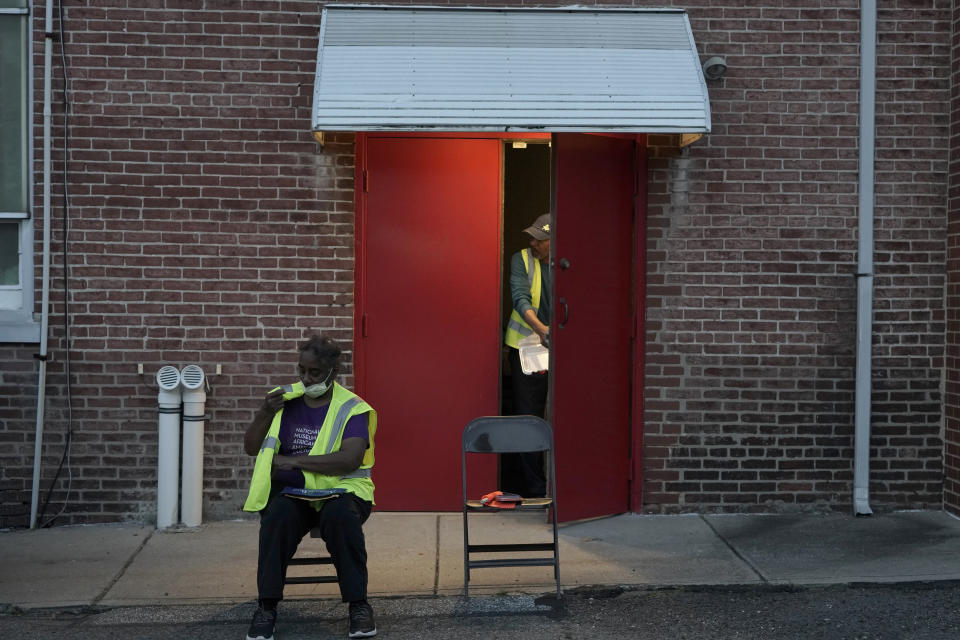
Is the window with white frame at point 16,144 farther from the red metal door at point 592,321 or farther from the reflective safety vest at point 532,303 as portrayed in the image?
the red metal door at point 592,321

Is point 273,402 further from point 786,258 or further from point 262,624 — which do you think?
point 786,258

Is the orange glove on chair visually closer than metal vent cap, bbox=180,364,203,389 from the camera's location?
Yes

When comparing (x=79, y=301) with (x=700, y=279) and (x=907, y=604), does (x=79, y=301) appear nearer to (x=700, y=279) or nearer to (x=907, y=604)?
(x=700, y=279)

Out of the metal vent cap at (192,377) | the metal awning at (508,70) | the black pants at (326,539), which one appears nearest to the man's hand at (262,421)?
the black pants at (326,539)

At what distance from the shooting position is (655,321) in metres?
7.12

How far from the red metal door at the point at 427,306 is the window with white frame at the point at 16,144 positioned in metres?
2.09

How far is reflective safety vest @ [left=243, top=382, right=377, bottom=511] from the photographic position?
503cm

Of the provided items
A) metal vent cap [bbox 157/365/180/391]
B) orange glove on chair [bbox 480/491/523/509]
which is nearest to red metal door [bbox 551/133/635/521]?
orange glove on chair [bbox 480/491/523/509]

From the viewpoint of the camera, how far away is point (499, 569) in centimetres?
603

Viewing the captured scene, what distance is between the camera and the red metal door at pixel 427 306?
7199mm

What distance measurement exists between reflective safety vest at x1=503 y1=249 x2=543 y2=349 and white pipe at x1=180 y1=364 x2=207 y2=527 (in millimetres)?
2074

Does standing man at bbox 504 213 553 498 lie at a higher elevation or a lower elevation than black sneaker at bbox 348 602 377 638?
higher

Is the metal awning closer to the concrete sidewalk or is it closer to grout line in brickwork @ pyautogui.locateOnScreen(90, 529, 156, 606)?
the concrete sidewalk

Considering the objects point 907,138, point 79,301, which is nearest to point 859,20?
point 907,138
